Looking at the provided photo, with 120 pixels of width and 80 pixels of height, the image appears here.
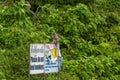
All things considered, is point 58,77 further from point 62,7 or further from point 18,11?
point 62,7

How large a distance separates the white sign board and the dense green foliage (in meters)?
0.49

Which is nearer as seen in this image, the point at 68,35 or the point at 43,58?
the point at 43,58

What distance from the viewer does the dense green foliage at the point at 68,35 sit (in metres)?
6.31

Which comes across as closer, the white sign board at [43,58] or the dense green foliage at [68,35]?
the white sign board at [43,58]

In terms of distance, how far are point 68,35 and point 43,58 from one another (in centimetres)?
255

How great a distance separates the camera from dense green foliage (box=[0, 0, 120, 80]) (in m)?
6.31

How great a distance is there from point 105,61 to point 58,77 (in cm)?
168

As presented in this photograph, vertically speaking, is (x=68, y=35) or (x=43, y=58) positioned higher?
(x=43, y=58)

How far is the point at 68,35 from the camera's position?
26.9 feet

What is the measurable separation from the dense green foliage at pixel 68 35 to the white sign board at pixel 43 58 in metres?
0.49

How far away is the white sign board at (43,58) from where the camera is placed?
5.58 metres

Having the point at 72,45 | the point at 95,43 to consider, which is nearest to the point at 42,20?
the point at 72,45

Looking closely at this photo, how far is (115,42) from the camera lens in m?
8.86

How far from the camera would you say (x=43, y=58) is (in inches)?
225
